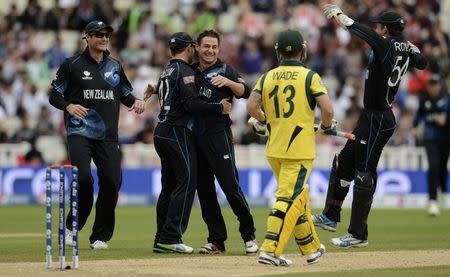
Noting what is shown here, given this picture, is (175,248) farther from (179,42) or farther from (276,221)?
(179,42)

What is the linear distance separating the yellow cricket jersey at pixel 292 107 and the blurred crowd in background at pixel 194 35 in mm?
14947

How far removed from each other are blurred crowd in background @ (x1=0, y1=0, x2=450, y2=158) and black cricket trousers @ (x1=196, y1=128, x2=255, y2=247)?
1289 cm

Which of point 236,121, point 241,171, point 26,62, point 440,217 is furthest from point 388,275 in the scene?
point 26,62

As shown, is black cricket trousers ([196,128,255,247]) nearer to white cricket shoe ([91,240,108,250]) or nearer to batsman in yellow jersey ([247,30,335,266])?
white cricket shoe ([91,240,108,250])

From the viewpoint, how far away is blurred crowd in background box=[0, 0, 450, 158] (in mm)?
27953

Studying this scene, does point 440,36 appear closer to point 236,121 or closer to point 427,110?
point 236,121

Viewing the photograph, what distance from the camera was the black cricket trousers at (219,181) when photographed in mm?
13727

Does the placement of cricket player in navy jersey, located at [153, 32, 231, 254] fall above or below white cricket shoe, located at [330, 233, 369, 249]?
above

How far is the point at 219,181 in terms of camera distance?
45.1 feet

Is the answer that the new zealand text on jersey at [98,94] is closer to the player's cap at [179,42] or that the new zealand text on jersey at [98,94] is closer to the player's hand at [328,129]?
the player's cap at [179,42]

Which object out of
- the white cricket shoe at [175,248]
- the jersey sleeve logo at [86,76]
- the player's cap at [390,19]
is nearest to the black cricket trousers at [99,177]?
the jersey sleeve logo at [86,76]

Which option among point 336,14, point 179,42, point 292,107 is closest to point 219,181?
point 179,42

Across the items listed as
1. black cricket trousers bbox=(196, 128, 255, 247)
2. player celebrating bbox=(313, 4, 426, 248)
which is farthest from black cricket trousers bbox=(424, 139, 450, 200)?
black cricket trousers bbox=(196, 128, 255, 247)

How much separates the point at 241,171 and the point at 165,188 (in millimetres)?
11607
